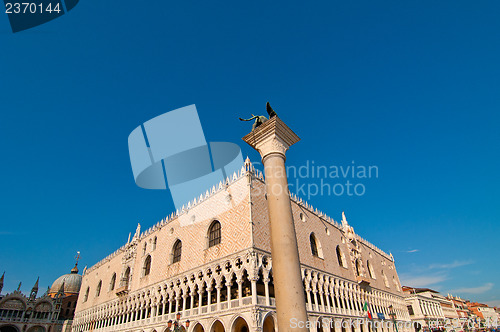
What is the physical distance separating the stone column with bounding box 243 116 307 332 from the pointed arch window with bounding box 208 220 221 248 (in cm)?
1253

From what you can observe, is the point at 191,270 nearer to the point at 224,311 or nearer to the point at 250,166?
the point at 224,311

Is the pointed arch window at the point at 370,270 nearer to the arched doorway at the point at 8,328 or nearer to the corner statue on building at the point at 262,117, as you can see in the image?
the corner statue on building at the point at 262,117

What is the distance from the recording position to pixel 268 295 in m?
16.0

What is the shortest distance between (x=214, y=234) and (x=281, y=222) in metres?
14.0

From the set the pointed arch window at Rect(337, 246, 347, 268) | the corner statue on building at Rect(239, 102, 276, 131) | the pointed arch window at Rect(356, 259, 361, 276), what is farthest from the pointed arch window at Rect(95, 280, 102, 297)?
the corner statue on building at Rect(239, 102, 276, 131)

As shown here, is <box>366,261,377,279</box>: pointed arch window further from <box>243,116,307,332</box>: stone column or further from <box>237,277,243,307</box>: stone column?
<box>243,116,307,332</box>: stone column

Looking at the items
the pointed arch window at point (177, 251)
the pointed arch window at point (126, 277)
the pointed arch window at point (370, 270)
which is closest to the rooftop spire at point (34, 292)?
the pointed arch window at point (126, 277)

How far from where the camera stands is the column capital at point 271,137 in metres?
8.24

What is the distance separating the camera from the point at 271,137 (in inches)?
327

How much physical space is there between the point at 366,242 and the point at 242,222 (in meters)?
21.8

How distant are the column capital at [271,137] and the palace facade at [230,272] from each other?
8023mm

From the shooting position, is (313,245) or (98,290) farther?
(98,290)

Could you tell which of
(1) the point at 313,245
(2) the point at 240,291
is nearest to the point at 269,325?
(2) the point at 240,291

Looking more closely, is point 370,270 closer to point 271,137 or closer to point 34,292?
point 271,137
